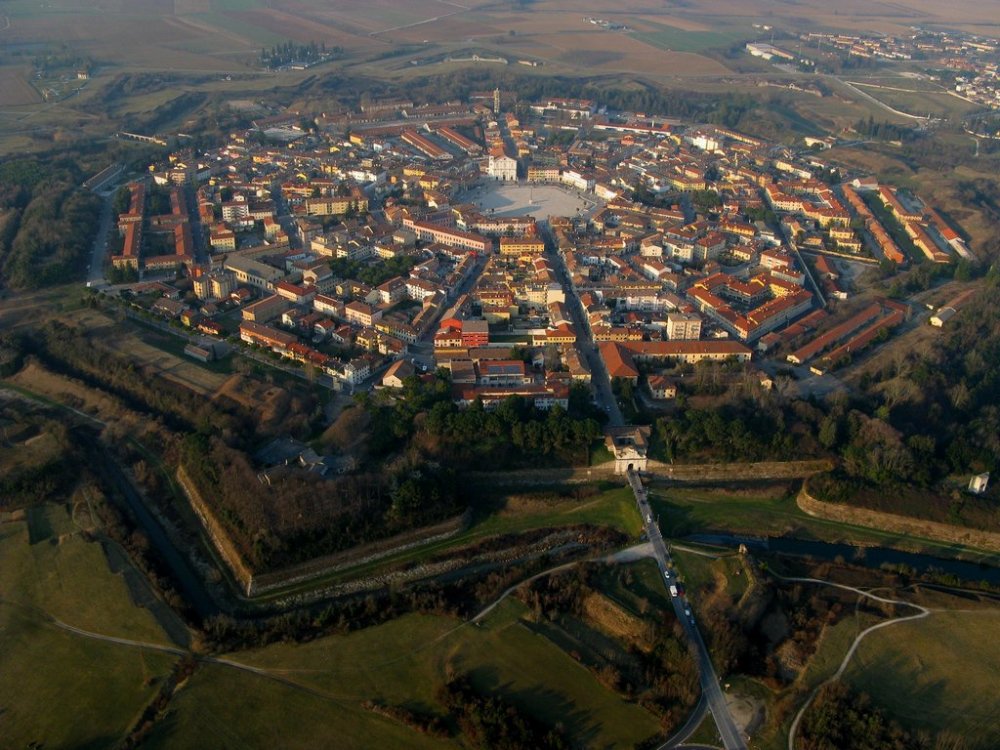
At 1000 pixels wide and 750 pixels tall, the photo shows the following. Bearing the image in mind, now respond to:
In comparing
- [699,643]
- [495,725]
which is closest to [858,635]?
[699,643]

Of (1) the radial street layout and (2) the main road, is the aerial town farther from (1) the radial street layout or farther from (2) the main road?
(1) the radial street layout

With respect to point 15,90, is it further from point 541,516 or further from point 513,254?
point 541,516

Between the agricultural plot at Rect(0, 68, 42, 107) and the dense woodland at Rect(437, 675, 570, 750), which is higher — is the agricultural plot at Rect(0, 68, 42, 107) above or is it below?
above

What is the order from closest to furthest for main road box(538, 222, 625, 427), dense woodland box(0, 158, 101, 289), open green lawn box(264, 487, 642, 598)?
open green lawn box(264, 487, 642, 598), main road box(538, 222, 625, 427), dense woodland box(0, 158, 101, 289)

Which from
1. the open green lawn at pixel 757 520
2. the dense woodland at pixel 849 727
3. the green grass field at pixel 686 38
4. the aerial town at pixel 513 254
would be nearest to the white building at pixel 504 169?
the aerial town at pixel 513 254

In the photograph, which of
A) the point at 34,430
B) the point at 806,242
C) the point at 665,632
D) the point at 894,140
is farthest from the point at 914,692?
the point at 894,140

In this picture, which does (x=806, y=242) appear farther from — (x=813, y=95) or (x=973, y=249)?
(x=813, y=95)

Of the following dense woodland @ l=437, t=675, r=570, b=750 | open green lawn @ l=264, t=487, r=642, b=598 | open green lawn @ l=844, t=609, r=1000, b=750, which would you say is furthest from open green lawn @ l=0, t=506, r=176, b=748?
open green lawn @ l=844, t=609, r=1000, b=750
